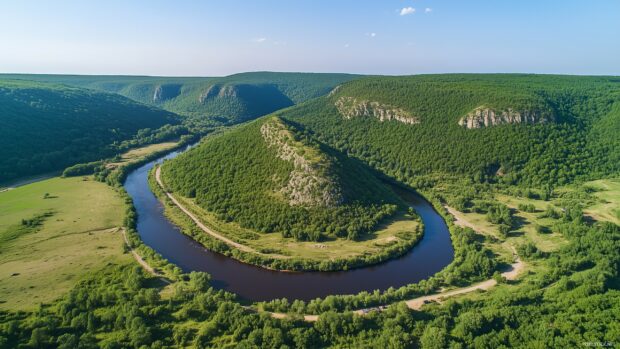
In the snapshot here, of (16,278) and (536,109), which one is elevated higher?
(536,109)

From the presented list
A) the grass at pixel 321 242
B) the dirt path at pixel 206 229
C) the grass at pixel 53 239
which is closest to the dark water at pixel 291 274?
the dirt path at pixel 206 229

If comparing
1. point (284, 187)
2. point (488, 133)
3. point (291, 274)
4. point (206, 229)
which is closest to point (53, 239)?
point (206, 229)

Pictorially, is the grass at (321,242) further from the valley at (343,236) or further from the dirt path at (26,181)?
the dirt path at (26,181)

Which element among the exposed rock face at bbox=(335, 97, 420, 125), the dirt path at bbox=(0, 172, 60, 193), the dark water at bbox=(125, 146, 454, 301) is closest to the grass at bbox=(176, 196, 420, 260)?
the dark water at bbox=(125, 146, 454, 301)

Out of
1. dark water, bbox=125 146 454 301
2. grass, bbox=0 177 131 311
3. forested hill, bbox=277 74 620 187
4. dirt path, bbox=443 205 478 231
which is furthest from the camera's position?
forested hill, bbox=277 74 620 187

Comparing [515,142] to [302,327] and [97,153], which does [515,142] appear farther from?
[97,153]

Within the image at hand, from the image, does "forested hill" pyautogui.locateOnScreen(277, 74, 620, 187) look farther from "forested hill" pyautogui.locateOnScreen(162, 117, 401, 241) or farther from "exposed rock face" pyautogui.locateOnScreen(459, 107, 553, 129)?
"forested hill" pyautogui.locateOnScreen(162, 117, 401, 241)

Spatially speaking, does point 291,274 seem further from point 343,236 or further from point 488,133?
point 488,133

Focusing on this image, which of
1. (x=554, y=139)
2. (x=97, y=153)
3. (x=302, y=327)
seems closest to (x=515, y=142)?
(x=554, y=139)
